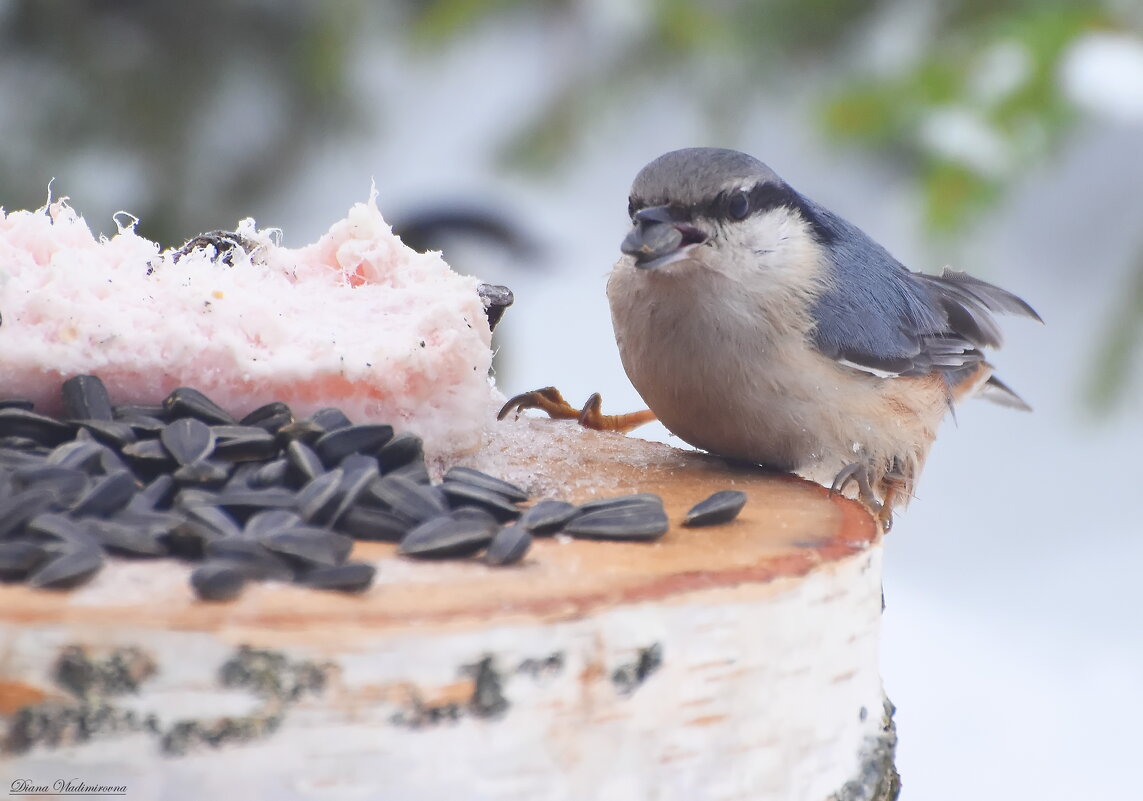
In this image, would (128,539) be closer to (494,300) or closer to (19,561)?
(19,561)

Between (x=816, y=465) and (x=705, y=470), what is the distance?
109 mm

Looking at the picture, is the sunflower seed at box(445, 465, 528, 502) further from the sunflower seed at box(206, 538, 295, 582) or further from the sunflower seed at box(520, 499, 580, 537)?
the sunflower seed at box(206, 538, 295, 582)

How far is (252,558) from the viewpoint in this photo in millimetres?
660

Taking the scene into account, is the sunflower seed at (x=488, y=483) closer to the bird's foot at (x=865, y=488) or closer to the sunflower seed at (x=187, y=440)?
the sunflower seed at (x=187, y=440)

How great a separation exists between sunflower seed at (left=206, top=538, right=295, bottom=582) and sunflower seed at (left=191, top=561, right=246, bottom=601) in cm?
2

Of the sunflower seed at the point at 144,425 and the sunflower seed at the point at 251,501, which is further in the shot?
the sunflower seed at the point at 144,425

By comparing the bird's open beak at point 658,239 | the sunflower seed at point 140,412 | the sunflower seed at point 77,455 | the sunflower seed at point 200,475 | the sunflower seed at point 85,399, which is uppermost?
the bird's open beak at point 658,239

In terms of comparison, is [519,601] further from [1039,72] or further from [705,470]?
[1039,72]

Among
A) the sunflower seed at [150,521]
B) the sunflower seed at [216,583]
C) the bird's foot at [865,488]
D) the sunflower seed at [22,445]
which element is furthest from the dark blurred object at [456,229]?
the sunflower seed at [216,583]

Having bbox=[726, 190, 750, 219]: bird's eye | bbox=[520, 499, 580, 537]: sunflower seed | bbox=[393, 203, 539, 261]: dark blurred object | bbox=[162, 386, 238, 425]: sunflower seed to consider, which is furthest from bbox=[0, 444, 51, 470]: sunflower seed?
bbox=[393, 203, 539, 261]: dark blurred object

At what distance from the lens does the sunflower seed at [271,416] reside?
0.89 meters

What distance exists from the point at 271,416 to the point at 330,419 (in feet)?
0.18

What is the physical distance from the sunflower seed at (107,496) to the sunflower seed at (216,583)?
131mm

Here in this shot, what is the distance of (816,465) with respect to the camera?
106 centimetres
